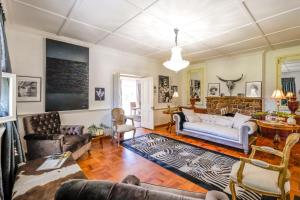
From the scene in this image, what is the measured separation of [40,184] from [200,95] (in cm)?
597

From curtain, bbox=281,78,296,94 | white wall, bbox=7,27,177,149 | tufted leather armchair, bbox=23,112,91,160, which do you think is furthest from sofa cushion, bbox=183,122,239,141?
tufted leather armchair, bbox=23,112,91,160

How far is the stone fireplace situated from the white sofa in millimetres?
1244

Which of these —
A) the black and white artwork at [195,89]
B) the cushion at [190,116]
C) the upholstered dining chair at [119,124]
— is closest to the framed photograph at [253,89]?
the black and white artwork at [195,89]

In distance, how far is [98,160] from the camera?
9.75 feet

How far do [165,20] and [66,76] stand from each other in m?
2.69

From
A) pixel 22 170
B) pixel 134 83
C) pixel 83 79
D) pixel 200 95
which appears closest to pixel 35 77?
pixel 83 79

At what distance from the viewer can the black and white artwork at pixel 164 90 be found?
6103 millimetres

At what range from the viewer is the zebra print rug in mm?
2232

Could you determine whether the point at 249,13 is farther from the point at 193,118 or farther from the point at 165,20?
the point at 193,118

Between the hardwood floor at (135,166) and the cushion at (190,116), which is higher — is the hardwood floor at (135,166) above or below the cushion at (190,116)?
below

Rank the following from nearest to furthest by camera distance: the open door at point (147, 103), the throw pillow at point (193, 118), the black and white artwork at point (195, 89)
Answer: the throw pillow at point (193, 118) → the open door at point (147, 103) → the black and white artwork at point (195, 89)

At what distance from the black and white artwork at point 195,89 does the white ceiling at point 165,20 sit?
2488 millimetres

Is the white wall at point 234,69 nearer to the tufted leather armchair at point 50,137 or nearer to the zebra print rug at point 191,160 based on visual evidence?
the zebra print rug at point 191,160

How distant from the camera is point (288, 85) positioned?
170 inches
